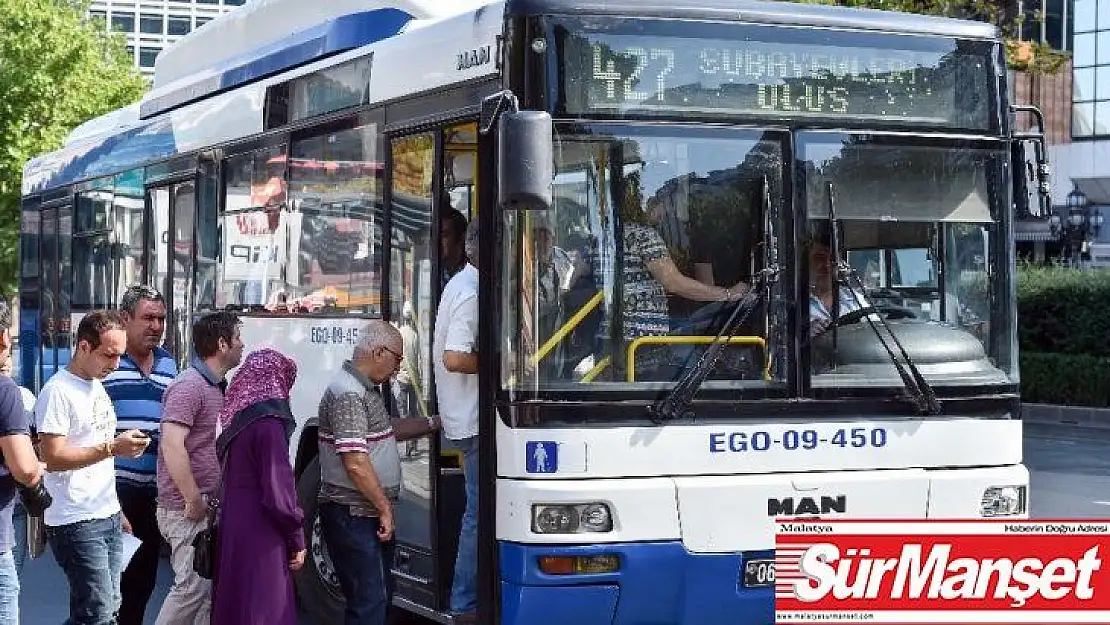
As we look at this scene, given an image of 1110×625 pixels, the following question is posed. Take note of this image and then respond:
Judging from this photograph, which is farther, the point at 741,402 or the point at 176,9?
the point at 176,9

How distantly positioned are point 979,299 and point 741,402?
121 cm

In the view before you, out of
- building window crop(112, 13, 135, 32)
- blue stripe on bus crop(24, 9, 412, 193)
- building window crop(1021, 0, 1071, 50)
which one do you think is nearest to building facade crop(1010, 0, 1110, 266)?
building window crop(1021, 0, 1071, 50)

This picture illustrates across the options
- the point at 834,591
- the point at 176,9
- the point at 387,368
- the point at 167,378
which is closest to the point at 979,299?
the point at 387,368

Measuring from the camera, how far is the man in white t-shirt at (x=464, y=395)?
7664mm

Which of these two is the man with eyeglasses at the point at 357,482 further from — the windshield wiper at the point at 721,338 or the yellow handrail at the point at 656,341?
the windshield wiper at the point at 721,338

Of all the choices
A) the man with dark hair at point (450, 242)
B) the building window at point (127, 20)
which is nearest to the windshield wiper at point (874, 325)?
the man with dark hair at point (450, 242)

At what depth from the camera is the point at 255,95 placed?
10555 mm

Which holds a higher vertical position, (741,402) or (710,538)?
(741,402)

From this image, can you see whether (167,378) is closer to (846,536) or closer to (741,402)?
(741,402)

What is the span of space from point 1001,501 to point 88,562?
12.4ft

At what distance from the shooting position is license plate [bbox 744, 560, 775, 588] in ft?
24.6

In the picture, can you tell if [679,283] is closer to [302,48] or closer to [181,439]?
[181,439]

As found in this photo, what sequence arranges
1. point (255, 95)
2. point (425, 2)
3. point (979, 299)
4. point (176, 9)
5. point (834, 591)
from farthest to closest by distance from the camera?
point (176, 9) < point (255, 95) < point (425, 2) < point (979, 299) < point (834, 591)

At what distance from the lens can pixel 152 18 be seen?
105 meters
